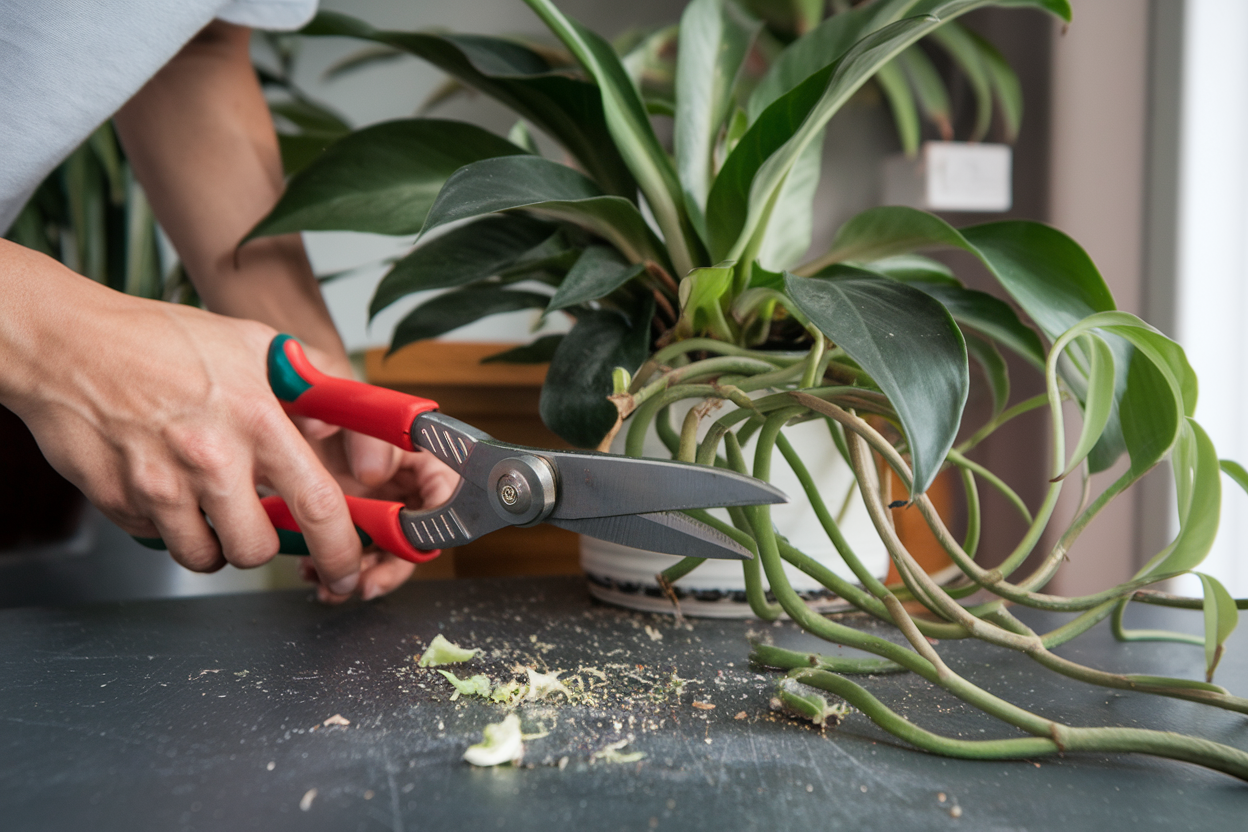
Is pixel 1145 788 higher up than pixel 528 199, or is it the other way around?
pixel 528 199

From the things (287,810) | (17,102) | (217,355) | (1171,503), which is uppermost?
(17,102)

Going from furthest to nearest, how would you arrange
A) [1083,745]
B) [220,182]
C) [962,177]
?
[962,177], [220,182], [1083,745]

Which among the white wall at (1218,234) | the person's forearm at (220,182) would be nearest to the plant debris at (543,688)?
the person's forearm at (220,182)

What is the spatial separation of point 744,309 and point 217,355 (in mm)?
269

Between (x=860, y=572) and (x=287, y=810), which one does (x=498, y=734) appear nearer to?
(x=287, y=810)

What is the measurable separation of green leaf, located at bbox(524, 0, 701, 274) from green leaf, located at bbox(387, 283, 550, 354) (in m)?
0.10

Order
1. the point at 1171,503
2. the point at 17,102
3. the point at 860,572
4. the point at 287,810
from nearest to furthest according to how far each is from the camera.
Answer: the point at 287,810
the point at 860,572
the point at 17,102
the point at 1171,503

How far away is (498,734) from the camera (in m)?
0.25

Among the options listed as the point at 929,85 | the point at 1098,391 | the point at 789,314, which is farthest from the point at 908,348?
the point at 929,85

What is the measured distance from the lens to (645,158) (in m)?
0.44

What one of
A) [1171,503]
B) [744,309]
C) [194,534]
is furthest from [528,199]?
[1171,503]

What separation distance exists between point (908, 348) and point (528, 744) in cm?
19

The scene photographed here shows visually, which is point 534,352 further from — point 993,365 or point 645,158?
point 993,365

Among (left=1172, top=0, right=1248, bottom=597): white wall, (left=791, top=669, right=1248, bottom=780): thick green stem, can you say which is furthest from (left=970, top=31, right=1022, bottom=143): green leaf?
(left=791, top=669, right=1248, bottom=780): thick green stem
